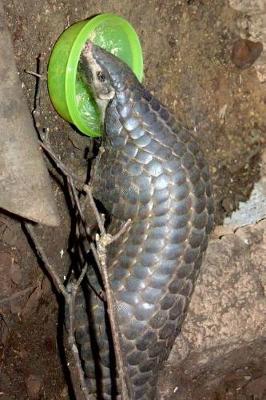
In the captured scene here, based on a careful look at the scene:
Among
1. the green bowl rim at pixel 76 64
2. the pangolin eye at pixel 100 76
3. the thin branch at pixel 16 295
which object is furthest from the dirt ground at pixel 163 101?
the pangolin eye at pixel 100 76

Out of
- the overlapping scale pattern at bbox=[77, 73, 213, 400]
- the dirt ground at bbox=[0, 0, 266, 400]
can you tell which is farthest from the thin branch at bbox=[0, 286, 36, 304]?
the overlapping scale pattern at bbox=[77, 73, 213, 400]

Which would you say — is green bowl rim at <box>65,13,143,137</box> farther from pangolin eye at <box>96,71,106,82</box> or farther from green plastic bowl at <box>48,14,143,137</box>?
pangolin eye at <box>96,71,106,82</box>

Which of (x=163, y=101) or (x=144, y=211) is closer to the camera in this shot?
(x=144, y=211)

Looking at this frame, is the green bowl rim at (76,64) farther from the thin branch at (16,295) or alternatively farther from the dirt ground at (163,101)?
the thin branch at (16,295)

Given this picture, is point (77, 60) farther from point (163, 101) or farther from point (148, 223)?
point (163, 101)

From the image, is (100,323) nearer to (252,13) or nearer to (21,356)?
(21,356)

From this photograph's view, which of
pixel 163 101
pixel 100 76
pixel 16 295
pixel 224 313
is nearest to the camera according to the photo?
→ pixel 100 76

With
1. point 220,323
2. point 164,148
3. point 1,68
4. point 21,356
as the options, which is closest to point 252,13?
point 164,148

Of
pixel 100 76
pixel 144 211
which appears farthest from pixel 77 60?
pixel 144 211
